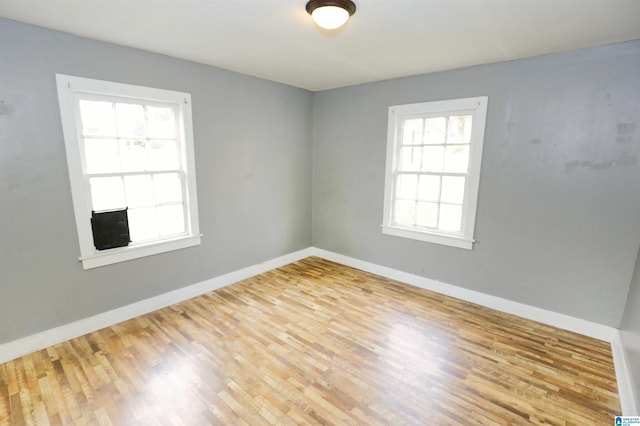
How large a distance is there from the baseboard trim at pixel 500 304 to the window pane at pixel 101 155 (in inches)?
122

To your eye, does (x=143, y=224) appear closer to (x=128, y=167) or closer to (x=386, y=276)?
(x=128, y=167)

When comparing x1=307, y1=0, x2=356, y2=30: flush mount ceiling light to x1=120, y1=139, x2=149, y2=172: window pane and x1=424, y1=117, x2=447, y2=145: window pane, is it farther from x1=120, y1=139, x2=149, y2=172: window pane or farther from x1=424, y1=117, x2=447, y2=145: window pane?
x1=120, y1=139, x2=149, y2=172: window pane

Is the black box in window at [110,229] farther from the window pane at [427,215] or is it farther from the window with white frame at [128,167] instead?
the window pane at [427,215]

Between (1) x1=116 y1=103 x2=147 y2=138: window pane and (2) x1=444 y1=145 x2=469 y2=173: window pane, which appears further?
(2) x1=444 y1=145 x2=469 y2=173: window pane

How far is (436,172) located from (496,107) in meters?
0.87

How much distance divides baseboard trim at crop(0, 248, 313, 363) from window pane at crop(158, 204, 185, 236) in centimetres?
66

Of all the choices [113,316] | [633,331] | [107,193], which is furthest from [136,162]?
→ [633,331]

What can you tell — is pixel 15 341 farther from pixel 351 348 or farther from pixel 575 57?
pixel 575 57

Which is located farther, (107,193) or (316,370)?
(107,193)

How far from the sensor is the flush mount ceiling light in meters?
1.74

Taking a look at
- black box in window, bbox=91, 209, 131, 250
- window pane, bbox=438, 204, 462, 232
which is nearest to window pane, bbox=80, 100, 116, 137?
black box in window, bbox=91, 209, 131, 250

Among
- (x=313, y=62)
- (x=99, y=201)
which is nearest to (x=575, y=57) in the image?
(x=313, y=62)

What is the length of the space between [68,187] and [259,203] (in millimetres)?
1973

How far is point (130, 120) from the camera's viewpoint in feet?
9.07
